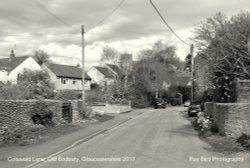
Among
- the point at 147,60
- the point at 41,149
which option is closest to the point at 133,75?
the point at 147,60

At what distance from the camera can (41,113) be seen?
782 inches

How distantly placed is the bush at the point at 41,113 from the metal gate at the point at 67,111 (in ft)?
11.1

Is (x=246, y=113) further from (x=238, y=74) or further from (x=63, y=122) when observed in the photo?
(x=63, y=122)

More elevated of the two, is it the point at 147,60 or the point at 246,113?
the point at 147,60

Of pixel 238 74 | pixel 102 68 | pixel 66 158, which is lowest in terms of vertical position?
pixel 66 158

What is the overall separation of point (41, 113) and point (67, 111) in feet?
16.9

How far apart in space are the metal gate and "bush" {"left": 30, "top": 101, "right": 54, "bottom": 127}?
11.1 feet

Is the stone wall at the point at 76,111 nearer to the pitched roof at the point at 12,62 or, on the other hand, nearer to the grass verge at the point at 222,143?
the grass verge at the point at 222,143

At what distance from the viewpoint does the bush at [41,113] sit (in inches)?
767

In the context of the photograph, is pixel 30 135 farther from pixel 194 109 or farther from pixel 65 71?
pixel 65 71

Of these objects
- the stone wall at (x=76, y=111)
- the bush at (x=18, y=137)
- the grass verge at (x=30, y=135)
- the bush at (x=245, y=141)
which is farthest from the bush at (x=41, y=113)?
the bush at (x=245, y=141)

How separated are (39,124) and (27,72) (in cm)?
2790

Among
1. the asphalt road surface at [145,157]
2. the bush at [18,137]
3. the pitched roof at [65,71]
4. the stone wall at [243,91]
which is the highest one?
the pitched roof at [65,71]

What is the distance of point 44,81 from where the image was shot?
46156 mm
